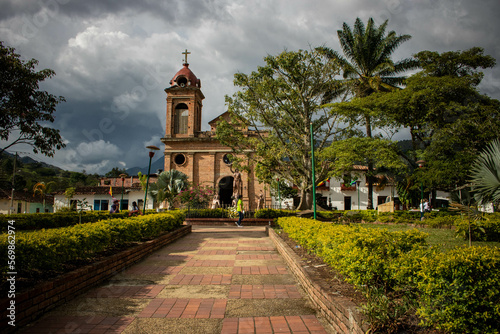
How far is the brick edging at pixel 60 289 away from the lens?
3.44 metres

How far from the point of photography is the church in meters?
30.5

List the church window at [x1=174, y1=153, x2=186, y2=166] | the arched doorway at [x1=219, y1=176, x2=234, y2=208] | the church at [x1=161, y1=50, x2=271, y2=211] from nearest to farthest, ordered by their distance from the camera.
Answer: the church at [x1=161, y1=50, x2=271, y2=211] < the arched doorway at [x1=219, y1=176, x2=234, y2=208] < the church window at [x1=174, y1=153, x2=186, y2=166]

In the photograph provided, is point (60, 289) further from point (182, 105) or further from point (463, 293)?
point (182, 105)

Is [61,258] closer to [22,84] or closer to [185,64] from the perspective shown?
[22,84]

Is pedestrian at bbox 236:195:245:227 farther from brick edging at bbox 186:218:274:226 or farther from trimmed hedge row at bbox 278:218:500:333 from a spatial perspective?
trimmed hedge row at bbox 278:218:500:333

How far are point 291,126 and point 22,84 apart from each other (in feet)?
43.5

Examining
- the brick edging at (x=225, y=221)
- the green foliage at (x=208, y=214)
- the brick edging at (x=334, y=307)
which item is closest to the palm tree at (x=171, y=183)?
the green foliage at (x=208, y=214)

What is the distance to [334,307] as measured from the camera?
3.49m

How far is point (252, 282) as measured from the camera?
18.0 ft

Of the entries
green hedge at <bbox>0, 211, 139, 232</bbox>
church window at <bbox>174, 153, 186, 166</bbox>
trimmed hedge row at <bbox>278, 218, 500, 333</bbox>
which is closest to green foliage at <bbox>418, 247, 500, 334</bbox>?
trimmed hedge row at <bbox>278, 218, 500, 333</bbox>

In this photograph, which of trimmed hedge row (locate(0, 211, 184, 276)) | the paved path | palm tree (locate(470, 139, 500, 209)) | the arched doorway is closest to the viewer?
the paved path

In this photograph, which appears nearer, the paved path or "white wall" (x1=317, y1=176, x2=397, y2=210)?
the paved path

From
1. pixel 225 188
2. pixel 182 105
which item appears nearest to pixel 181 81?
pixel 182 105

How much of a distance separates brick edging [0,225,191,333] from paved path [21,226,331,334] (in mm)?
108
